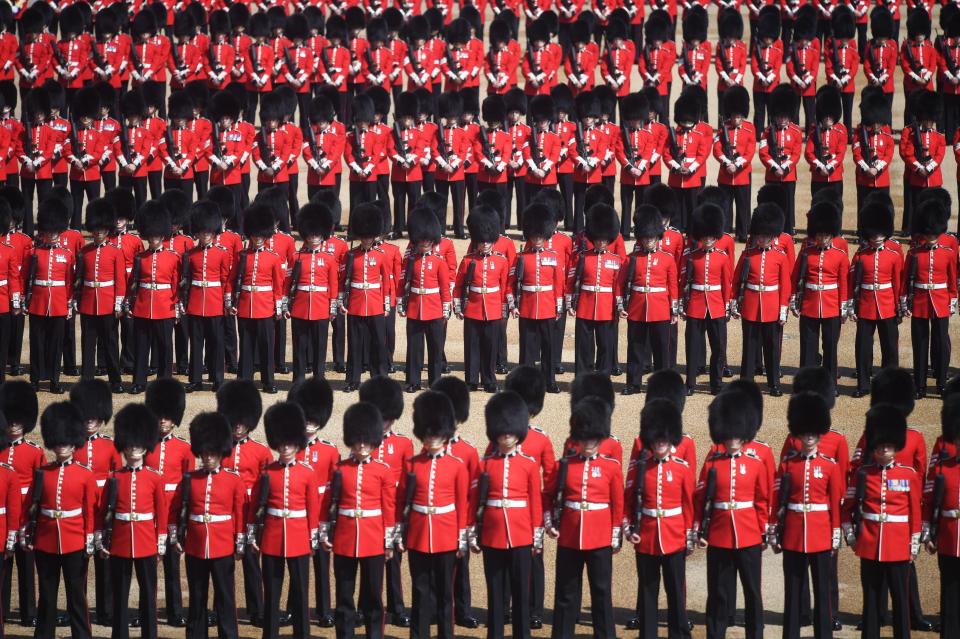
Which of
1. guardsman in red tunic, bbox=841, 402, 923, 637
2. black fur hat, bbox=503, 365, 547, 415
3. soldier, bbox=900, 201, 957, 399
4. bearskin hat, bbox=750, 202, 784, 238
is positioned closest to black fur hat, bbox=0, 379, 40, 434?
black fur hat, bbox=503, 365, 547, 415

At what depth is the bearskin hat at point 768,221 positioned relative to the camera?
433 inches

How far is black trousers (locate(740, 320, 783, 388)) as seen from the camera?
11.1 metres

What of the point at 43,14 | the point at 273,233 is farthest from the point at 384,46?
the point at 273,233

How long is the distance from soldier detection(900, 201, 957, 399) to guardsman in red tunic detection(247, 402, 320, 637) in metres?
4.79

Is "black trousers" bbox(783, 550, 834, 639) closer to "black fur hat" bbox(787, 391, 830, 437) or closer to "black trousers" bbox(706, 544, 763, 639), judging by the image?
"black trousers" bbox(706, 544, 763, 639)

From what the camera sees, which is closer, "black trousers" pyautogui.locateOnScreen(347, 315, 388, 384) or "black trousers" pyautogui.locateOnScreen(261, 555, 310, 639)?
"black trousers" pyautogui.locateOnScreen(261, 555, 310, 639)

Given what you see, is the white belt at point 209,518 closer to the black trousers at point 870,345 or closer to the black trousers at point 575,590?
the black trousers at point 575,590

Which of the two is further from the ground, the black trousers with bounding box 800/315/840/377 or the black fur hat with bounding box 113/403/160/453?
the black trousers with bounding box 800/315/840/377

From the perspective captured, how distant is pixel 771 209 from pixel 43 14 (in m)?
8.82

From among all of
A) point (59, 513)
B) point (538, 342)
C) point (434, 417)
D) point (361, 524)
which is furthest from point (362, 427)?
point (538, 342)

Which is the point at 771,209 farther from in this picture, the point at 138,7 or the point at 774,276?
the point at 138,7

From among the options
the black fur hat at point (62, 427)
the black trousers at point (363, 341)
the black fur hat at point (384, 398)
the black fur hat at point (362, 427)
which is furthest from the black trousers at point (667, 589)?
the black trousers at point (363, 341)

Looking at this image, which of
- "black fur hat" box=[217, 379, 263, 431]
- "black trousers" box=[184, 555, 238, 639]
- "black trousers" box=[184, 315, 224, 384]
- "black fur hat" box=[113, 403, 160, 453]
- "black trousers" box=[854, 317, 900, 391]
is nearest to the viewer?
"black trousers" box=[184, 555, 238, 639]

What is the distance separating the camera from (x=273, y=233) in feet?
36.4
